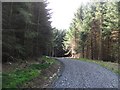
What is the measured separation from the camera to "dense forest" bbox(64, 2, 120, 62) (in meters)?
39.3

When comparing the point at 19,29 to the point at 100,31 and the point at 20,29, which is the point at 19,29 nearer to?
the point at 20,29

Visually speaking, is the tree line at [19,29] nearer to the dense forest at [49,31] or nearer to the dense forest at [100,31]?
the dense forest at [49,31]

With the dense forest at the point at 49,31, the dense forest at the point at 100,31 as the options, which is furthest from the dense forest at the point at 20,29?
the dense forest at the point at 100,31

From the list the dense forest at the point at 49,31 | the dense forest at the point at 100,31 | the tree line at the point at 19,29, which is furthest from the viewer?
the dense forest at the point at 100,31

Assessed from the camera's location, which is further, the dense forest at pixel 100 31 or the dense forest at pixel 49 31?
the dense forest at pixel 100 31

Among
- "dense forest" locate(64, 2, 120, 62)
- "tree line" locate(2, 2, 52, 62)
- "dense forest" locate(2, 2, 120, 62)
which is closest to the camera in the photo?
"tree line" locate(2, 2, 52, 62)

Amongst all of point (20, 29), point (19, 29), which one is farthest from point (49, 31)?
point (19, 29)

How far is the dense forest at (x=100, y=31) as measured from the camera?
129 ft

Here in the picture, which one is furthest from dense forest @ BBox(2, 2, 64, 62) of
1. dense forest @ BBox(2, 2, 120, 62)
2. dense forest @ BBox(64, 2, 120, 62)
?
dense forest @ BBox(64, 2, 120, 62)

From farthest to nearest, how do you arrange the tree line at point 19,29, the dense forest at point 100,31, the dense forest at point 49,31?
the dense forest at point 100,31 → the dense forest at point 49,31 → the tree line at point 19,29

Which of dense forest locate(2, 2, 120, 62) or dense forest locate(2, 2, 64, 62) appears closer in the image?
dense forest locate(2, 2, 64, 62)

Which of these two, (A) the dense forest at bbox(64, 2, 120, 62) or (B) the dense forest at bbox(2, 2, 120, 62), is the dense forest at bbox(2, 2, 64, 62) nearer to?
→ (B) the dense forest at bbox(2, 2, 120, 62)

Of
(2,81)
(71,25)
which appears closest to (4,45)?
(2,81)

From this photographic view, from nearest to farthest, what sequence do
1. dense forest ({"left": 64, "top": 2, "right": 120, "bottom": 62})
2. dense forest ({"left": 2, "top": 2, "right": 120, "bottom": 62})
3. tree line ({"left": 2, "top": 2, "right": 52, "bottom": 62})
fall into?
1. tree line ({"left": 2, "top": 2, "right": 52, "bottom": 62})
2. dense forest ({"left": 2, "top": 2, "right": 120, "bottom": 62})
3. dense forest ({"left": 64, "top": 2, "right": 120, "bottom": 62})
